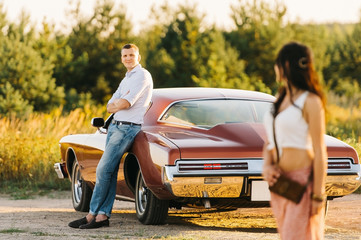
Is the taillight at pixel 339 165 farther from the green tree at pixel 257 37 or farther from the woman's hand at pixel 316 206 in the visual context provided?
the green tree at pixel 257 37

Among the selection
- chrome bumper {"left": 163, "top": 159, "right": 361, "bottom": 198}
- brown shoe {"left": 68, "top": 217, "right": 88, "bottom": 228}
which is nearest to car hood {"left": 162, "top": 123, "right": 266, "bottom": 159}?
chrome bumper {"left": 163, "top": 159, "right": 361, "bottom": 198}

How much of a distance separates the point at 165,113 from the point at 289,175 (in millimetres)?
4258

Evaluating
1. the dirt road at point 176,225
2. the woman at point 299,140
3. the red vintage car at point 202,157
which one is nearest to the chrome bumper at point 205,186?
the red vintage car at point 202,157

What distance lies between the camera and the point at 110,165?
8102mm

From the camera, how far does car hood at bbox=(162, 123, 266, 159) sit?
284 inches

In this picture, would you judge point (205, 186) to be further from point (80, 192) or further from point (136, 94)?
point (80, 192)

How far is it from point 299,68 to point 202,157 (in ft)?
10.4

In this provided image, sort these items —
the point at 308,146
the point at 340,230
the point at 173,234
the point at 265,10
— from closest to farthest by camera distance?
the point at 308,146 < the point at 173,234 < the point at 340,230 < the point at 265,10

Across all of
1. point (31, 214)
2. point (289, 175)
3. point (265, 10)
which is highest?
point (265, 10)

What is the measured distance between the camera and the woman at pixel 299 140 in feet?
13.3

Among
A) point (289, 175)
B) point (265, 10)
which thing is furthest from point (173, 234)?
point (265, 10)

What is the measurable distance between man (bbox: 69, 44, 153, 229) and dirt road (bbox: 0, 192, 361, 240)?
233 mm

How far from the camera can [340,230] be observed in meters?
8.00

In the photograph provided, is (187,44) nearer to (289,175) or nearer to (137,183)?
(137,183)
